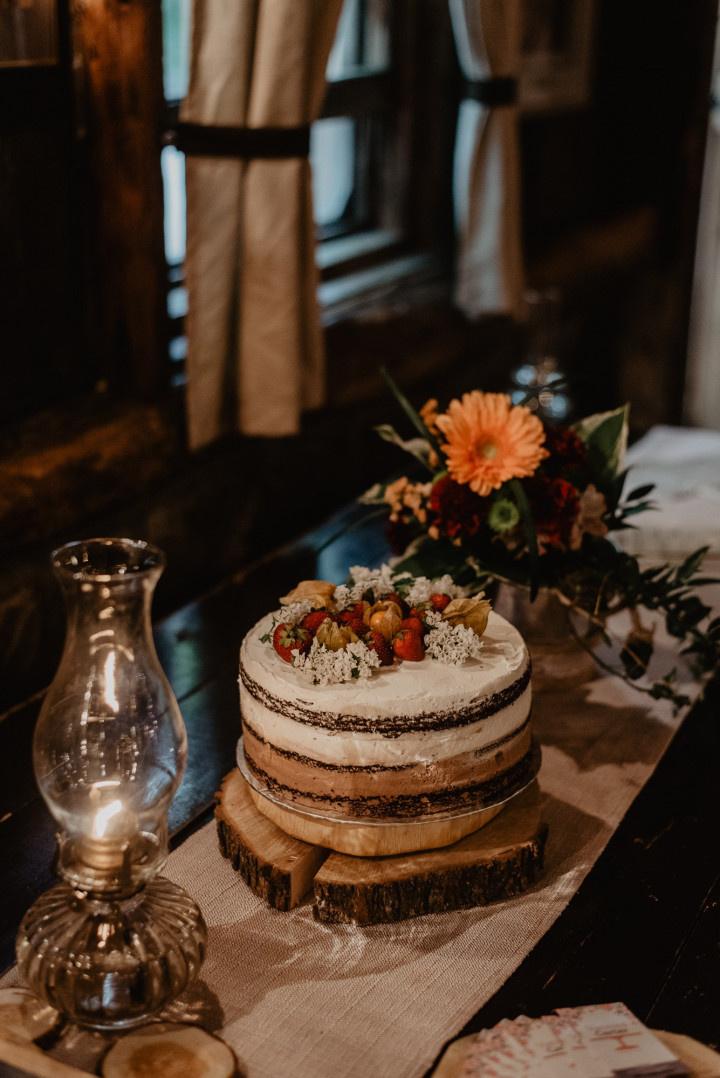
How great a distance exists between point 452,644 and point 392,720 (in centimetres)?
11

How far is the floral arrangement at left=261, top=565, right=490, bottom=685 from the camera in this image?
1.20m

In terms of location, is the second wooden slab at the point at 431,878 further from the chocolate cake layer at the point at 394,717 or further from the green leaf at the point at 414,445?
the green leaf at the point at 414,445

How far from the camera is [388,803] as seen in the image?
1.20m

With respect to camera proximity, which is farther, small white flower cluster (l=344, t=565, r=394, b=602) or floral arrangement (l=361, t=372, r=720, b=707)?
floral arrangement (l=361, t=372, r=720, b=707)

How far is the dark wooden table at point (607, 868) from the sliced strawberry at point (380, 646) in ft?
1.00

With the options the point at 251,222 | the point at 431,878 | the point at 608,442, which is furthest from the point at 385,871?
the point at 251,222

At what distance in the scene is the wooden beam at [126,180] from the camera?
2.12 meters

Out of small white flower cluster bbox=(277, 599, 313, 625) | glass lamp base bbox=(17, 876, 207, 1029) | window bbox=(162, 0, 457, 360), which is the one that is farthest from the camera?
window bbox=(162, 0, 457, 360)

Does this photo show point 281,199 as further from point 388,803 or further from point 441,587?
point 388,803

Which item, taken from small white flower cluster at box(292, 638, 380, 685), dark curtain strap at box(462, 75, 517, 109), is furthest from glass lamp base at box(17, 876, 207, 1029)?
dark curtain strap at box(462, 75, 517, 109)

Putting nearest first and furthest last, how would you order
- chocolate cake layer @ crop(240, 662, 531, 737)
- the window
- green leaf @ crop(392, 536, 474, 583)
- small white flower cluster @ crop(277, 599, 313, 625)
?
chocolate cake layer @ crop(240, 662, 531, 737) < small white flower cluster @ crop(277, 599, 313, 625) < green leaf @ crop(392, 536, 474, 583) < the window

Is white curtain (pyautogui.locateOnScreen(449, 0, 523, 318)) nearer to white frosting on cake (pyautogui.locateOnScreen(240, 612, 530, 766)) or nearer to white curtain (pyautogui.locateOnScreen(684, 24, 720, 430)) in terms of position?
white frosting on cake (pyautogui.locateOnScreen(240, 612, 530, 766))

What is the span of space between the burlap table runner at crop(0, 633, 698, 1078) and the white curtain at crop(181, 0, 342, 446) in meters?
1.13

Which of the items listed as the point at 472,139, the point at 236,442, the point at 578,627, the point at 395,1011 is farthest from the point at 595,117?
the point at 395,1011
